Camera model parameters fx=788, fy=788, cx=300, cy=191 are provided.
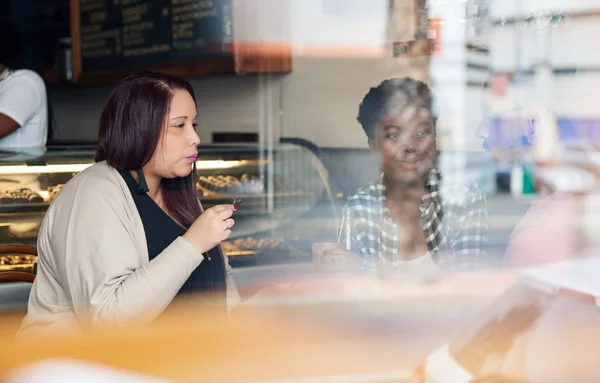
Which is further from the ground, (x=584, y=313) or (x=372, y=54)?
(x=372, y=54)

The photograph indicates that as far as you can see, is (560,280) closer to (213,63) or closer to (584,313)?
(584,313)

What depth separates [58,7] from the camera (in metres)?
6.11

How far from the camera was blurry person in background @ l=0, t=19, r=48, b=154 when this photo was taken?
322 cm

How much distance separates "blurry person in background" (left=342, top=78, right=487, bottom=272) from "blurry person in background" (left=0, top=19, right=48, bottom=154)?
1.85 metres

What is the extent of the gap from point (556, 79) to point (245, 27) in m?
2.14

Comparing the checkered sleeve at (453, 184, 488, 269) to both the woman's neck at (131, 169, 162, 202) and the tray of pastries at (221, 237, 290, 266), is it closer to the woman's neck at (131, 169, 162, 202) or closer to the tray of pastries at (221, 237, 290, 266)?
the woman's neck at (131, 169, 162, 202)

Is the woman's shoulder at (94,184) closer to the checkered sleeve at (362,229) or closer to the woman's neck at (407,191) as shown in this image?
the checkered sleeve at (362,229)

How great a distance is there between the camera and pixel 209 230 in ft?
4.80

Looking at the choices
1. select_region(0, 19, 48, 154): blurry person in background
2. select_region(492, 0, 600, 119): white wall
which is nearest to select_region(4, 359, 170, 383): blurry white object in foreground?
select_region(492, 0, 600, 119): white wall

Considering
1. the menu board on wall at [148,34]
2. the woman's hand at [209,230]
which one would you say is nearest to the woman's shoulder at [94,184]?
the woman's hand at [209,230]

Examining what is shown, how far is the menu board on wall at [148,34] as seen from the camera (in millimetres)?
4367

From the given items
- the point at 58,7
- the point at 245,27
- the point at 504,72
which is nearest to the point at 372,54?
the point at 504,72

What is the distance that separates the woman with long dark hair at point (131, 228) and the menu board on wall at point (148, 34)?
2609mm

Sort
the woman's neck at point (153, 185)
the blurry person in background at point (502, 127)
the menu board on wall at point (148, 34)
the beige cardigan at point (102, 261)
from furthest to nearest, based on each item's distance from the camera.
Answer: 1. the menu board on wall at point (148, 34)
2. the blurry person in background at point (502, 127)
3. the woman's neck at point (153, 185)
4. the beige cardigan at point (102, 261)
